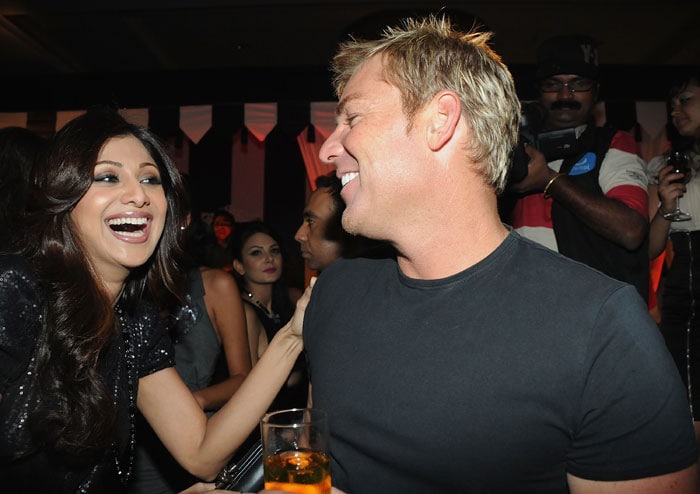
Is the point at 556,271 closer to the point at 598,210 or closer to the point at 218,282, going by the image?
the point at 598,210

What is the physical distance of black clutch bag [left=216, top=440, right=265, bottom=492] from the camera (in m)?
1.57

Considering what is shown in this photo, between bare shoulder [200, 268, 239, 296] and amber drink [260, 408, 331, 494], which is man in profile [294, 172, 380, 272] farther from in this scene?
amber drink [260, 408, 331, 494]

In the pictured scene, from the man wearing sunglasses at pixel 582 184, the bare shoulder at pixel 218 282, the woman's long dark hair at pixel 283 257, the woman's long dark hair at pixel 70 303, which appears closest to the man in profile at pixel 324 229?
the bare shoulder at pixel 218 282

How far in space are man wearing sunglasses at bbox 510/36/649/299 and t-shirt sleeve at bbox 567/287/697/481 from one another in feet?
3.60

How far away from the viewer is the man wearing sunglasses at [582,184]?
7.21 ft

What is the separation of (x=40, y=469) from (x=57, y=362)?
0.34m

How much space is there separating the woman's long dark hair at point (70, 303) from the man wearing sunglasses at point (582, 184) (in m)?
1.65

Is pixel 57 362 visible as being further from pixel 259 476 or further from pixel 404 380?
pixel 404 380

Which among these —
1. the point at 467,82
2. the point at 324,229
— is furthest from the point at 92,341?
the point at 467,82

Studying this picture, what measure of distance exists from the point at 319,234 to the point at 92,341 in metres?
1.14

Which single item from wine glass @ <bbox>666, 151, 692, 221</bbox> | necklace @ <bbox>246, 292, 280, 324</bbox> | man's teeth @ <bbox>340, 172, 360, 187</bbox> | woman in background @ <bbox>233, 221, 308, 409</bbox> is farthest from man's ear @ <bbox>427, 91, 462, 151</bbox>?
necklace @ <bbox>246, 292, 280, 324</bbox>

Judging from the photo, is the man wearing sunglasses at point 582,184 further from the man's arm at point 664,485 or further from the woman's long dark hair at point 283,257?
the woman's long dark hair at point 283,257

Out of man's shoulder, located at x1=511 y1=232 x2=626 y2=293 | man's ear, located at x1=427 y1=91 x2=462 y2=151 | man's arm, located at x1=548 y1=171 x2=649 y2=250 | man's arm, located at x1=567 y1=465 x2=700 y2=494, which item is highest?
man's ear, located at x1=427 y1=91 x2=462 y2=151

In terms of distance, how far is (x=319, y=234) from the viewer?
267cm
